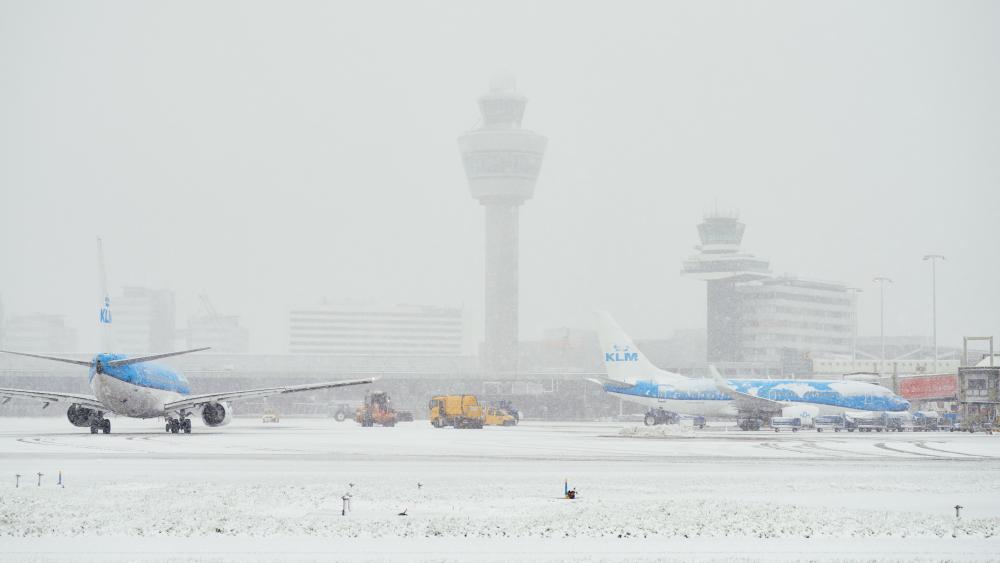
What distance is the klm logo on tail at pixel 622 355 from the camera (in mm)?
95000

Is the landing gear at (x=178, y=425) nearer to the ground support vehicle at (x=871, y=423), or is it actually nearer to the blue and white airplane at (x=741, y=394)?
the blue and white airplane at (x=741, y=394)

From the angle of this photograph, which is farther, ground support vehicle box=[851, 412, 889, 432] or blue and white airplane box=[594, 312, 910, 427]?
blue and white airplane box=[594, 312, 910, 427]

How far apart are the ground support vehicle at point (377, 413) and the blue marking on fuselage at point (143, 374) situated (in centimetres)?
2501

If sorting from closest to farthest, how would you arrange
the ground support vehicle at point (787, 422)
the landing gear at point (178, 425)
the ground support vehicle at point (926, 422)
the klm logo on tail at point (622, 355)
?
the landing gear at point (178, 425), the ground support vehicle at point (787, 422), the ground support vehicle at point (926, 422), the klm logo on tail at point (622, 355)

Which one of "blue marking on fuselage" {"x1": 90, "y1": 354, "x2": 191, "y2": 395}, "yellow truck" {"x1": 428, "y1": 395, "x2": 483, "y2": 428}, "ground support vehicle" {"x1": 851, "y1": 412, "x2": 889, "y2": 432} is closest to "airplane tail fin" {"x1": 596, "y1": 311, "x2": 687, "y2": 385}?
"yellow truck" {"x1": 428, "y1": 395, "x2": 483, "y2": 428}

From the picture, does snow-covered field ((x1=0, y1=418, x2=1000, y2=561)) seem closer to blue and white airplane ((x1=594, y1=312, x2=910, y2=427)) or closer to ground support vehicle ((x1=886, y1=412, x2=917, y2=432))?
ground support vehicle ((x1=886, y1=412, x2=917, y2=432))

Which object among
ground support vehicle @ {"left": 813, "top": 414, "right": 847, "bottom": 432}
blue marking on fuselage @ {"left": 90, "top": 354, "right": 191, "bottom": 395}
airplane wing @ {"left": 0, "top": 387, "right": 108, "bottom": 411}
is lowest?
ground support vehicle @ {"left": 813, "top": 414, "right": 847, "bottom": 432}

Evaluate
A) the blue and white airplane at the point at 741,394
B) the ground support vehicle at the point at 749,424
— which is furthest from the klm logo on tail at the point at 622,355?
the ground support vehicle at the point at 749,424

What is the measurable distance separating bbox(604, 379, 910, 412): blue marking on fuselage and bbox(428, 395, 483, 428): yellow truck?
13.9 meters

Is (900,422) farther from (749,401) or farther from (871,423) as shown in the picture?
(749,401)

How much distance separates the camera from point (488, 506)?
1073 inches

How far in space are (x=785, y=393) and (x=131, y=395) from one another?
50261 millimetres

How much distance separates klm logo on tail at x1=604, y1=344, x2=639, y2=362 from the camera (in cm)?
9500

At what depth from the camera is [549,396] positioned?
15712 centimetres
